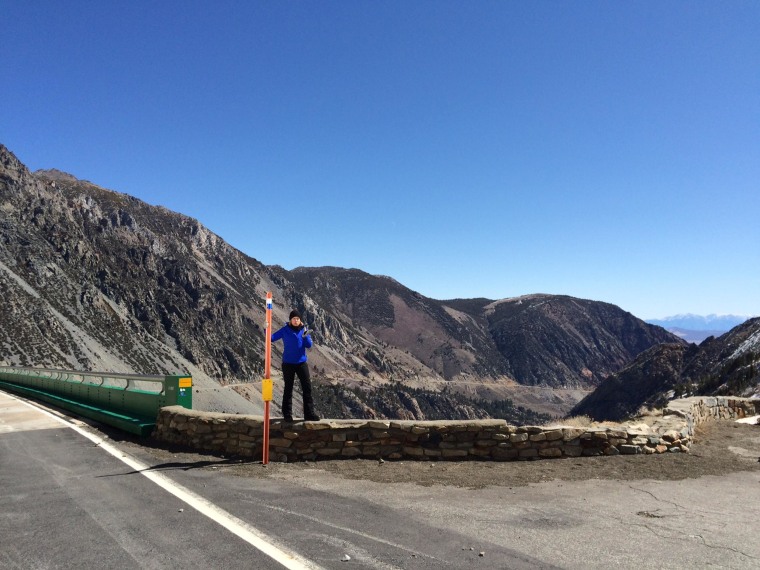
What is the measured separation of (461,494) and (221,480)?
3294 mm

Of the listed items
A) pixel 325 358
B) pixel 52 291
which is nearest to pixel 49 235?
pixel 52 291

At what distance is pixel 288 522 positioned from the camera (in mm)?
5242

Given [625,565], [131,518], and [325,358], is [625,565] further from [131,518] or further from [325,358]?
[325,358]

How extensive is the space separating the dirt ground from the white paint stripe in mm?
538

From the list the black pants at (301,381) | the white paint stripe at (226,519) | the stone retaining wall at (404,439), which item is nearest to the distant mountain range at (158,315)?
the stone retaining wall at (404,439)

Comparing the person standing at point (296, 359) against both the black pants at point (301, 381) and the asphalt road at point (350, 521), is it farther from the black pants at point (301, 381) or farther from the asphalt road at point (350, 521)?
the asphalt road at point (350, 521)

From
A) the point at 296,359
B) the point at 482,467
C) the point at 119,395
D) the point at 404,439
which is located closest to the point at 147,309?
the point at 119,395

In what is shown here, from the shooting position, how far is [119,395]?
1297cm

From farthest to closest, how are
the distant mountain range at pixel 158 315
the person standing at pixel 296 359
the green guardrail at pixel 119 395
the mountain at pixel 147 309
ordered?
the distant mountain range at pixel 158 315 < the mountain at pixel 147 309 < the green guardrail at pixel 119 395 < the person standing at pixel 296 359

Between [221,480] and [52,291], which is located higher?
[52,291]

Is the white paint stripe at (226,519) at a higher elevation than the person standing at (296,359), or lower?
lower

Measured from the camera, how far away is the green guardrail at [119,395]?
10867mm

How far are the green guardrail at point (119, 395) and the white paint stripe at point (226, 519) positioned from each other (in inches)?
85.5

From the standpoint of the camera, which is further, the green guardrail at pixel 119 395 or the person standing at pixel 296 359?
the green guardrail at pixel 119 395
